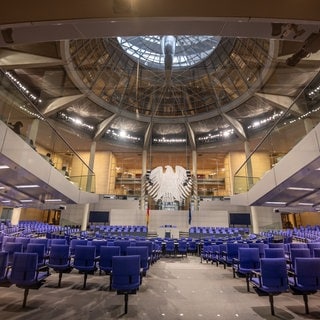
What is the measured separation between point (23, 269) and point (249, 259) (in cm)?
500

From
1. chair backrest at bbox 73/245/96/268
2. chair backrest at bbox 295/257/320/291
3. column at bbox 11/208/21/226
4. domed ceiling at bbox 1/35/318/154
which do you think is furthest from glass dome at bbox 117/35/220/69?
chair backrest at bbox 295/257/320/291

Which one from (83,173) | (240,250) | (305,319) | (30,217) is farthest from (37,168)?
(30,217)

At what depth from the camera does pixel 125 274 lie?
3.96 metres

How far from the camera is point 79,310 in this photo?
3.69 meters

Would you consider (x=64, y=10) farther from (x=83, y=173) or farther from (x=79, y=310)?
(x=83, y=173)

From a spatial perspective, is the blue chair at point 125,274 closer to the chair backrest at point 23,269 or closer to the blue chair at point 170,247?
the chair backrest at point 23,269

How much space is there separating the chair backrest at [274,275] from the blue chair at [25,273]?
13.8 feet

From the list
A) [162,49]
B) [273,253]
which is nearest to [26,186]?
[273,253]

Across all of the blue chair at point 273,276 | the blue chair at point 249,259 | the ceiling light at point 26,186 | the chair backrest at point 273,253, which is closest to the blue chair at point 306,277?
the blue chair at point 273,276

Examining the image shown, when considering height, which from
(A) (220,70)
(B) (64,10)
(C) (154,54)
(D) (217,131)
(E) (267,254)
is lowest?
(E) (267,254)

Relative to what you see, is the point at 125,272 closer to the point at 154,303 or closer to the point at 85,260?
the point at 154,303

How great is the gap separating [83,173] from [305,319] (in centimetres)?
1378

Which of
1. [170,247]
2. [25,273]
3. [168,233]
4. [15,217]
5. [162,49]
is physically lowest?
[170,247]

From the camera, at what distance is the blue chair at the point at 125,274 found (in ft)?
12.7
